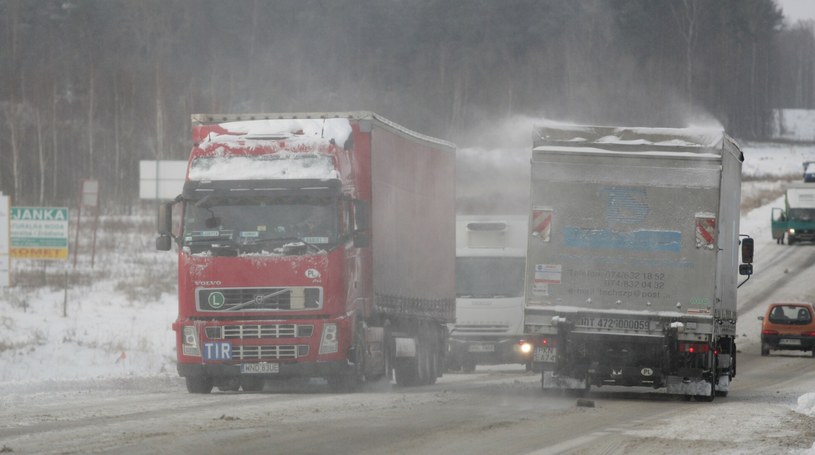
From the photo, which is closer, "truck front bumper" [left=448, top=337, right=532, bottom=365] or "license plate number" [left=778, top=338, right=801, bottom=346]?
"truck front bumper" [left=448, top=337, right=532, bottom=365]

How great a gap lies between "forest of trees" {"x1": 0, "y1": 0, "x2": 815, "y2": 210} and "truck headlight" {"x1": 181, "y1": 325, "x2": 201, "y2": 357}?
46368 millimetres

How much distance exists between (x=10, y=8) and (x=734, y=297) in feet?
218

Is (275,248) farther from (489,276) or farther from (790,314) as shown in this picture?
(790,314)

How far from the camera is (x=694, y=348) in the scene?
733 inches

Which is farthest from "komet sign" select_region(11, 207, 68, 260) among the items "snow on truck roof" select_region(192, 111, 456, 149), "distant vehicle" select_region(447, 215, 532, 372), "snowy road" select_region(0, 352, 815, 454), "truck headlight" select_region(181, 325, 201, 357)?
"truck headlight" select_region(181, 325, 201, 357)

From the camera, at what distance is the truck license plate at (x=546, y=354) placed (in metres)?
19.0

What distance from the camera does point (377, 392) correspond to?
1997 cm

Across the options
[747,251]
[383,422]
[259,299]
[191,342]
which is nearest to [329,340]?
[259,299]

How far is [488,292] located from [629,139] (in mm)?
9531

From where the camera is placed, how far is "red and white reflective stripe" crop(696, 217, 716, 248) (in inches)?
725

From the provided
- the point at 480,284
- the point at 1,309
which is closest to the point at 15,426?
the point at 480,284

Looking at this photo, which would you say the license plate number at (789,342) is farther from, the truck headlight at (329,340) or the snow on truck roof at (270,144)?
the truck headlight at (329,340)

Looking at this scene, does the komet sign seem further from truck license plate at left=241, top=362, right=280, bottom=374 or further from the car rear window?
the car rear window

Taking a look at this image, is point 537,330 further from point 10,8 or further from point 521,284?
point 10,8
